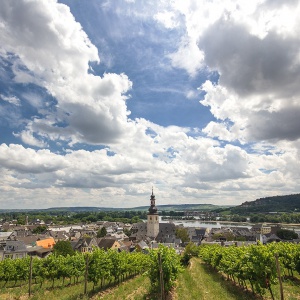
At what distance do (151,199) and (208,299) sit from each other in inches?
3409

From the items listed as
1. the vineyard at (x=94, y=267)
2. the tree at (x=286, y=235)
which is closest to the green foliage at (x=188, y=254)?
the vineyard at (x=94, y=267)

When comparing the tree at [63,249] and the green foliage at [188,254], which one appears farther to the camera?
the tree at [63,249]

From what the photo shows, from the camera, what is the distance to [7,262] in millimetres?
40812

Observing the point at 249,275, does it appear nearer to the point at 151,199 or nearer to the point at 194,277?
the point at 194,277

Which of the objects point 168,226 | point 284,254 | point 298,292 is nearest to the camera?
point 298,292

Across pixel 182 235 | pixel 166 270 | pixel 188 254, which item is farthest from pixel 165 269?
pixel 182 235

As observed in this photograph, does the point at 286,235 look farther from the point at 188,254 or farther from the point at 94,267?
the point at 94,267

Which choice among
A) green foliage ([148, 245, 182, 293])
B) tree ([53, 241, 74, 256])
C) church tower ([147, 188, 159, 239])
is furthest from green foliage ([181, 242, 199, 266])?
church tower ([147, 188, 159, 239])

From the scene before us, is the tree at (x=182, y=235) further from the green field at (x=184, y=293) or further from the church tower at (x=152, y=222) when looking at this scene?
the green field at (x=184, y=293)

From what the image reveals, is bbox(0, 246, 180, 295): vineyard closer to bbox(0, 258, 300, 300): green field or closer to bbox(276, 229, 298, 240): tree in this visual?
bbox(0, 258, 300, 300): green field

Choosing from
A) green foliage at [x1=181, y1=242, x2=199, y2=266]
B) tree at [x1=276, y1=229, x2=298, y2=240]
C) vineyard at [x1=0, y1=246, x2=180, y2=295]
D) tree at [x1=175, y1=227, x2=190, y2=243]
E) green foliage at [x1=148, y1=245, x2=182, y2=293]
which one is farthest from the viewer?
tree at [x1=276, y1=229, x2=298, y2=240]

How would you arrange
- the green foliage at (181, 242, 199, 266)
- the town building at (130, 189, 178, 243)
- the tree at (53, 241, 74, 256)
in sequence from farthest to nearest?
the town building at (130, 189, 178, 243), the tree at (53, 241, 74, 256), the green foliage at (181, 242, 199, 266)

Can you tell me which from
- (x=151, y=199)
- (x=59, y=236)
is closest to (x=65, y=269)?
(x=151, y=199)

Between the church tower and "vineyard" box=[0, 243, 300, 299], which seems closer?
"vineyard" box=[0, 243, 300, 299]
